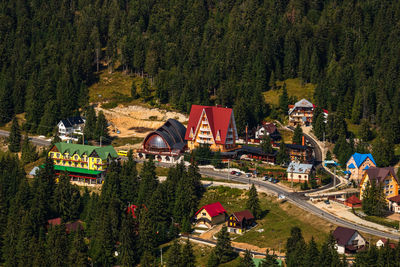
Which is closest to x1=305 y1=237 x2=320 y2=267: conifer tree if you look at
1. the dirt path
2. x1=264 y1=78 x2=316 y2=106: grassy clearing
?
the dirt path

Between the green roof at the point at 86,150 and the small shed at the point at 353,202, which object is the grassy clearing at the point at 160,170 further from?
the small shed at the point at 353,202

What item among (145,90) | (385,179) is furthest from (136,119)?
(385,179)

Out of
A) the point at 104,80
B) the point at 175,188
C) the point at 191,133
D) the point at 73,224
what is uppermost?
the point at 104,80

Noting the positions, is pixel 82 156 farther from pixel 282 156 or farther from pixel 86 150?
pixel 282 156

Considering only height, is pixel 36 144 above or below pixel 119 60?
below

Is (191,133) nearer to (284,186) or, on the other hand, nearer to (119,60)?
(284,186)

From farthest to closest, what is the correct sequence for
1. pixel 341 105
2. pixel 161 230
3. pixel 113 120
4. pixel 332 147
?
pixel 113 120 → pixel 341 105 → pixel 332 147 → pixel 161 230

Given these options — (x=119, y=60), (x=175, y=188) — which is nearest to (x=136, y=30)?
(x=119, y=60)
